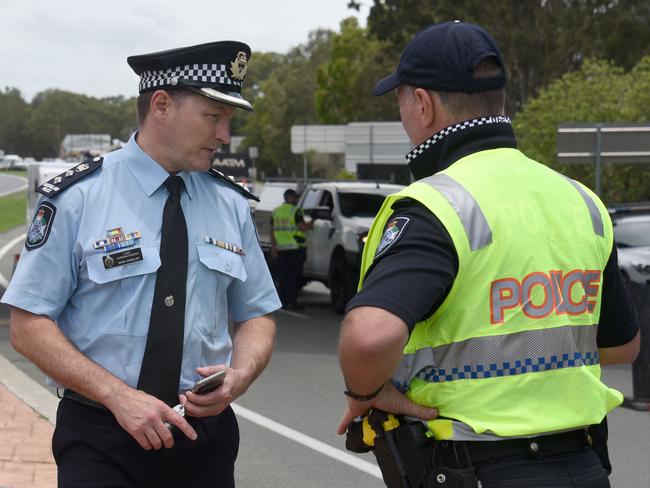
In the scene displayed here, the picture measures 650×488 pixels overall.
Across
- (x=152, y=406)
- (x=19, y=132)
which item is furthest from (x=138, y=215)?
(x=19, y=132)

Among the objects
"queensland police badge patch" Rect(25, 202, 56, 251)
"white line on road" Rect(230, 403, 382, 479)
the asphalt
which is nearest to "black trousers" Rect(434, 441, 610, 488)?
"queensland police badge patch" Rect(25, 202, 56, 251)

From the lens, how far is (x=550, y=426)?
2.82m

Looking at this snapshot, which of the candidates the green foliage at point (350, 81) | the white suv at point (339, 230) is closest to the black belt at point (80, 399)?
the white suv at point (339, 230)

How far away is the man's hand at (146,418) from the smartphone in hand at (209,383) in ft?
0.31

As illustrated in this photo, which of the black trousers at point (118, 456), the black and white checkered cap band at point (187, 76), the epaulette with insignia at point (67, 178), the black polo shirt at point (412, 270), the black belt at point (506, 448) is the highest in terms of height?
the black and white checkered cap band at point (187, 76)

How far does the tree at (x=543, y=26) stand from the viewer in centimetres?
3988

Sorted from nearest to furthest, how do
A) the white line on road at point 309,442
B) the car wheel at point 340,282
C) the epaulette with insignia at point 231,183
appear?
the epaulette with insignia at point 231,183 < the white line on road at point 309,442 < the car wheel at point 340,282

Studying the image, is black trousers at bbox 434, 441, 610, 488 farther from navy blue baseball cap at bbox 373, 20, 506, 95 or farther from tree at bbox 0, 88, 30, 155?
tree at bbox 0, 88, 30, 155

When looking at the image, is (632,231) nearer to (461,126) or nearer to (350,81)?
(461,126)

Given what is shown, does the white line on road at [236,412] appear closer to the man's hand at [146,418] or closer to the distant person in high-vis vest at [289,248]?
the man's hand at [146,418]

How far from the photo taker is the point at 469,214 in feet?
9.18

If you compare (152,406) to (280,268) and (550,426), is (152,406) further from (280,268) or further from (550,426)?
(280,268)

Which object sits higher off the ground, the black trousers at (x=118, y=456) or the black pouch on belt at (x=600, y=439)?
the black pouch on belt at (x=600, y=439)

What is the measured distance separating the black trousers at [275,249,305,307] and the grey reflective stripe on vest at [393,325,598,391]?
15.9 meters
